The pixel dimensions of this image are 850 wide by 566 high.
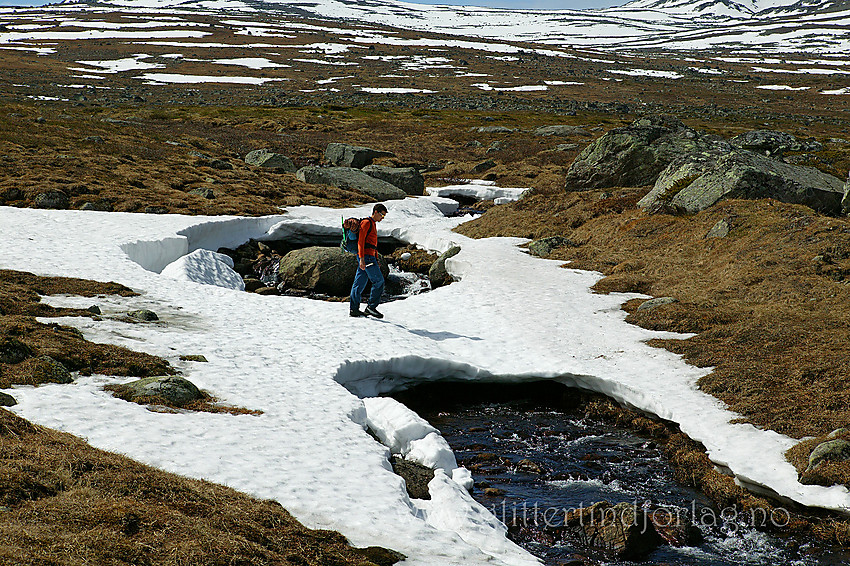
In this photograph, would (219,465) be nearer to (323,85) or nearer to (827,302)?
(827,302)

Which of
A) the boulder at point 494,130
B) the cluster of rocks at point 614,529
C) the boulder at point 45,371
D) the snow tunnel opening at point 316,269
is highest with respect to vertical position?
the boulder at point 494,130

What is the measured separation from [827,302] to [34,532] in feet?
61.5

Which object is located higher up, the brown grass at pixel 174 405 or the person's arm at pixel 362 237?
the person's arm at pixel 362 237

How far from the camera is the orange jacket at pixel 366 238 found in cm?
1844

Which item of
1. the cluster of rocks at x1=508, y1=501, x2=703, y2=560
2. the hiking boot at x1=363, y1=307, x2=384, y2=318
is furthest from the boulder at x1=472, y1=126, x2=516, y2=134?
the cluster of rocks at x1=508, y1=501, x2=703, y2=560

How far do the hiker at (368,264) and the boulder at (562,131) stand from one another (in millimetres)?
61438

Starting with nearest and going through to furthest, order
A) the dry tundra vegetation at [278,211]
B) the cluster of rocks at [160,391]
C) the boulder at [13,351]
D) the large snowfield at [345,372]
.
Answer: the dry tundra vegetation at [278,211] < the large snowfield at [345,372] < the cluster of rocks at [160,391] < the boulder at [13,351]

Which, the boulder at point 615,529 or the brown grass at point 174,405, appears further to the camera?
the brown grass at point 174,405

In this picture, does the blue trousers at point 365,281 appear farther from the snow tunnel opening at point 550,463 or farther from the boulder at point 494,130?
the boulder at point 494,130

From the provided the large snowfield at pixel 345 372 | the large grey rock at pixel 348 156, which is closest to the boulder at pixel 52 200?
the large snowfield at pixel 345 372

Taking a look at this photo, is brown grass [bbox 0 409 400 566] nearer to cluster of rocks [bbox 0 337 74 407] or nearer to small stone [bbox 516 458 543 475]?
cluster of rocks [bbox 0 337 74 407]

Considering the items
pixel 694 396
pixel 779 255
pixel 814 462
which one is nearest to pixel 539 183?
pixel 779 255

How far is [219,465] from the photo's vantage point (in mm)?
9523

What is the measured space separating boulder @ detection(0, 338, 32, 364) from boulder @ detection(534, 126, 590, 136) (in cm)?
6986
